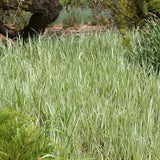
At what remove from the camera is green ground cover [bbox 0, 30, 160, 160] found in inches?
77.0

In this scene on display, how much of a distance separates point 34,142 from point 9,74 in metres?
1.40

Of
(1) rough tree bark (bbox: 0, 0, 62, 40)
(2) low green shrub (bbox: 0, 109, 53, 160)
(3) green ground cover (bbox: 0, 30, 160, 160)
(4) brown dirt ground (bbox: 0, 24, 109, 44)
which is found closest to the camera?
(2) low green shrub (bbox: 0, 109, 53, 160)

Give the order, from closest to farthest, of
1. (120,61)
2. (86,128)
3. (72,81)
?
(86,128), (72,81), (120,61)

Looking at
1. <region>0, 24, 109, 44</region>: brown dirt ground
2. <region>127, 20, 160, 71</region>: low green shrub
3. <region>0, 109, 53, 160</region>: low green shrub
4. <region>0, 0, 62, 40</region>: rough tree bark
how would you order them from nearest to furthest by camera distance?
<region>0, 109, 53, 160</region>: low green shrub
<region>127, 20, 160, 71</region>: low green shrub
<region>0, 0, 62, 40</region>: rough tree bark
<region>0, 24, 109, 44</region>: brown dirt ground

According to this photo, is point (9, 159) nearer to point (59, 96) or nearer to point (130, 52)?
point (59, 96)

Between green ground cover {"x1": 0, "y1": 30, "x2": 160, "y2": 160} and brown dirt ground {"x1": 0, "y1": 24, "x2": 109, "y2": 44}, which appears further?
brown dirt ground {"x1": 0, "y1": 24, "x2": 109, "y2": 44}

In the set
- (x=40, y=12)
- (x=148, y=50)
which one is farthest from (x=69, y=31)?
(x=148, y=50)

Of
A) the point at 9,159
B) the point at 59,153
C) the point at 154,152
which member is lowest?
the point at 154,152

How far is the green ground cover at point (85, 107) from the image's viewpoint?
1.96 metres

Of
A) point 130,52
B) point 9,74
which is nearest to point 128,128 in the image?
point 9,74

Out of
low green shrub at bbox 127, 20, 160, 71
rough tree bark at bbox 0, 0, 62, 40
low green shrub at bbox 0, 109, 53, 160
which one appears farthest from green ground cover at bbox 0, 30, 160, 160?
rough tree bark at bbox 0, 0, 62, 40

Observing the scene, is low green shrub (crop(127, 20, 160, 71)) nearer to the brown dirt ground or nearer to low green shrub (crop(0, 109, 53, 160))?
the brown dirt ground

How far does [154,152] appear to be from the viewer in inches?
78.5

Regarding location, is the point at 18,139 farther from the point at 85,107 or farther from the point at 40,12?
the point at 40,12
